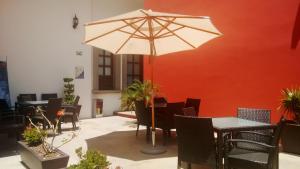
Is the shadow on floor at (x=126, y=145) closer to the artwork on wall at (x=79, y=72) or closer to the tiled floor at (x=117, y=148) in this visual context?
the tiled floor at (x=117, y=148)

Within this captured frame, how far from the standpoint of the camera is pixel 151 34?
229 inches

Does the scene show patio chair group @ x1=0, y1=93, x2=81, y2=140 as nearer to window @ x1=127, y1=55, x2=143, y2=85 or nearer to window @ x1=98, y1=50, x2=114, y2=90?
window @ x1=98, y1=50, x2=114, y2=90

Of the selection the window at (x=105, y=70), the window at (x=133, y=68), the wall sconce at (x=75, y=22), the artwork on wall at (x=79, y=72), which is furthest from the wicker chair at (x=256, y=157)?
the window at (x=133, y=68)

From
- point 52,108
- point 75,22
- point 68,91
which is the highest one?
point 75,22

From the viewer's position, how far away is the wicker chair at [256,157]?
3297mm

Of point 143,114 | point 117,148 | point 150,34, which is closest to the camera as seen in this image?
point 150,34

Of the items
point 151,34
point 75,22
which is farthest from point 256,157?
point 75,22

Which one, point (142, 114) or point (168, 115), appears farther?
point (142, 114)

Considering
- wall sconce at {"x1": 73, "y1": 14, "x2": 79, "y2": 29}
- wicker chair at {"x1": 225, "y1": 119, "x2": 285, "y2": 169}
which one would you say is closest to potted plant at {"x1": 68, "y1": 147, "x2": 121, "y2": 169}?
wicker chair at {"x1": 225, "y1": 119, "x2": 285, "y2": 169}

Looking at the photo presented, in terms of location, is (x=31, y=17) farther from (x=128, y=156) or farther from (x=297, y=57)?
(x=297, y=57)

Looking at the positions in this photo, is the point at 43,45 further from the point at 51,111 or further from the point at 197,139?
the point at 197,139

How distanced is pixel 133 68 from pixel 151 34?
6.81m

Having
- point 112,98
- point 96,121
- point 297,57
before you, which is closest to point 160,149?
point 297,57

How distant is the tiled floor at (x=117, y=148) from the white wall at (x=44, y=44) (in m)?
1.62
